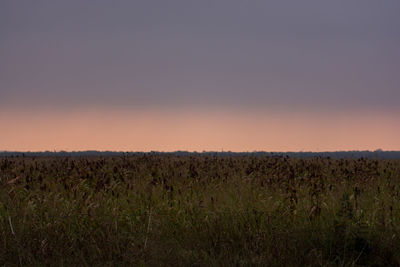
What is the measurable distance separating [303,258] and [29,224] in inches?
184

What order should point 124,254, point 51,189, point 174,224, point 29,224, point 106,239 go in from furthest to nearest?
1. point 51,189
2. point 174,224
3. point 29,224
4. point 106,239
5. point 124,254

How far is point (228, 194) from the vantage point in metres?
9.97

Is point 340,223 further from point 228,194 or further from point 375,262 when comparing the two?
point 228,194

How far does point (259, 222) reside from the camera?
7.97 meters

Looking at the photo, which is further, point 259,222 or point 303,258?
point 259,222

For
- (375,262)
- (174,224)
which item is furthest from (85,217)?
(375,262)

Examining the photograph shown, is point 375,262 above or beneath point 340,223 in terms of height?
beneath

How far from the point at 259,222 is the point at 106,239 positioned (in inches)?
108

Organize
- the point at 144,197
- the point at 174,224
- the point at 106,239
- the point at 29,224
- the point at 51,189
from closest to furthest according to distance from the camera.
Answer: the point at 106,239 < the point at 29,224 < the point at 174,224 < the point at 144,197 < the point at 51,189

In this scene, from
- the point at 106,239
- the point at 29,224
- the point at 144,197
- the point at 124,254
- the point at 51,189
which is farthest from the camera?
the point at 51,189

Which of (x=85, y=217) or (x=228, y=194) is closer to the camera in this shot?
(x=85, y=217)

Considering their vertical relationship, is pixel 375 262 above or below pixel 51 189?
below

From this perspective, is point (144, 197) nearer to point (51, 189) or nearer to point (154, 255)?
point (51, 189)

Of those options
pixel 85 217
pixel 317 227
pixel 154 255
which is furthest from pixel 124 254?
pixel 317 227
